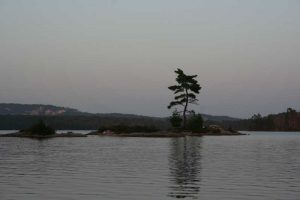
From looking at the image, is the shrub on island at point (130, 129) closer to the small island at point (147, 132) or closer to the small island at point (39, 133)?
the small island at point (147, 132)

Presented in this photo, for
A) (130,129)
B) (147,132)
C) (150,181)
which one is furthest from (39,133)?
(150,181)

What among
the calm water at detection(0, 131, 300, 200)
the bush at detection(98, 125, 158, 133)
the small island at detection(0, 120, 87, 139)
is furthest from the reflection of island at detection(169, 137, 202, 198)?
the bush at detection(98, 125, 158, 133)

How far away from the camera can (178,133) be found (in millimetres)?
97438

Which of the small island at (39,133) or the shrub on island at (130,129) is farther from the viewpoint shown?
the shrub on island at (130,129)

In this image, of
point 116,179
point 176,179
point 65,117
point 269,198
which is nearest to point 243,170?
point 176,179

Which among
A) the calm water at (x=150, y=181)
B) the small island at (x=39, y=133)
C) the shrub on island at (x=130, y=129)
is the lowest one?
the calm water at (x=150, y=181)

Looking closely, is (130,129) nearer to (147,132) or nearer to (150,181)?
(147,132)

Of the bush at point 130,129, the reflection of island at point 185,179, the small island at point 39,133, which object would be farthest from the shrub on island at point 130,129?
the reflection of island at point 185,179

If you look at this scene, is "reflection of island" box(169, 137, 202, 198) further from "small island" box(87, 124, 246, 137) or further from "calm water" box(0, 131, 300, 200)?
"small island" box(87, 124, 246, 137)

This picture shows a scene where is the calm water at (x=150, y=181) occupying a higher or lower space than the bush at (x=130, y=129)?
lower

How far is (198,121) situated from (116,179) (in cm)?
8123

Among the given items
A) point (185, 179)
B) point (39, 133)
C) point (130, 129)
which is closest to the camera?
point (185, 179)

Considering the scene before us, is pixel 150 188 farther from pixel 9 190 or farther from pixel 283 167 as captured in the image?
pixel 283 167

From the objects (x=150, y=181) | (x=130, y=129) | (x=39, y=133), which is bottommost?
(x=150, y=181)
